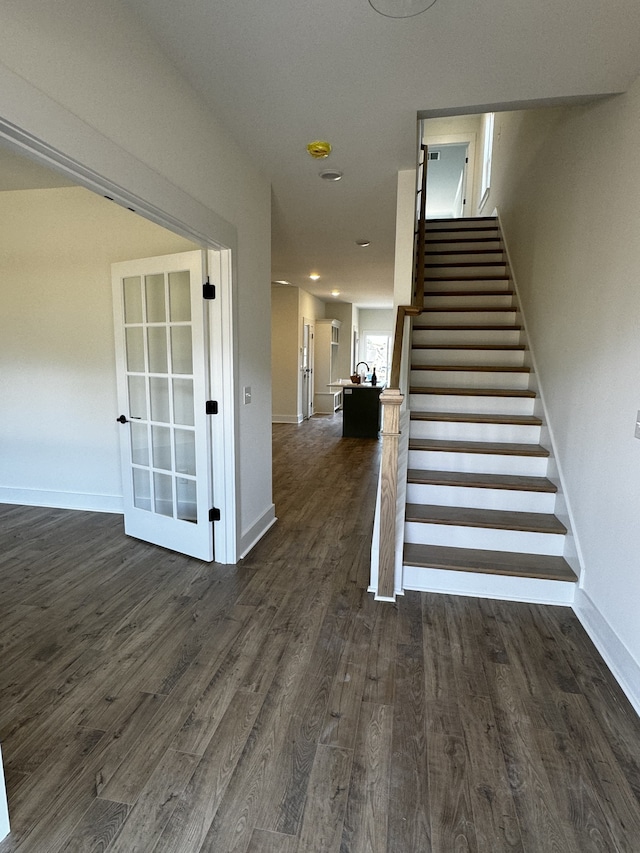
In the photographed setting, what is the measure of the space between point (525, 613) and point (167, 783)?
188 cm

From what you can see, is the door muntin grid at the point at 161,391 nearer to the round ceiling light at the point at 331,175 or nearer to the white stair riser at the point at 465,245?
the round ceiling light at the point at 331,175

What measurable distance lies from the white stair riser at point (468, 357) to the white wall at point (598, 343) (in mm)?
410

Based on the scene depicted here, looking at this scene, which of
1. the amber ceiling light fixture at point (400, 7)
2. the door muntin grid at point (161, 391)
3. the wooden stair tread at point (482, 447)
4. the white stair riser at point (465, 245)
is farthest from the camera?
the white stair riser at point (465, 245)

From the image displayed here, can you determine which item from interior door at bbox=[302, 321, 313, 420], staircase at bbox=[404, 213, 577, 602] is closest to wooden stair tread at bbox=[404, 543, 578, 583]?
staircase at bbox=[404, 213, 577, 602]

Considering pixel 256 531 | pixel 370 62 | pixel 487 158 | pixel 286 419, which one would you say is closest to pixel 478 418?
pixel 256 531

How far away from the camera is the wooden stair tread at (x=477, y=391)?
3427 mm

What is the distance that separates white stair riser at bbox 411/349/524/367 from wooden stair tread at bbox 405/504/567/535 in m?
1.50

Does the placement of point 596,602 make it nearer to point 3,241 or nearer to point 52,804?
point 52,804

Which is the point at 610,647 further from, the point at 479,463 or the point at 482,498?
the point at 479,463

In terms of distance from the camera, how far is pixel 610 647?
2.02 meters

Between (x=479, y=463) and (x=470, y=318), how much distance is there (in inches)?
67.1

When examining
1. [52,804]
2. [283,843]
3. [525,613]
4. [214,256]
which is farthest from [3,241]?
[525,613]

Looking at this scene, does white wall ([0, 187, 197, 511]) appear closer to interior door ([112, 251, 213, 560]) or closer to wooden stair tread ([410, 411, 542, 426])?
interior door ([112, 251, 213, 560])

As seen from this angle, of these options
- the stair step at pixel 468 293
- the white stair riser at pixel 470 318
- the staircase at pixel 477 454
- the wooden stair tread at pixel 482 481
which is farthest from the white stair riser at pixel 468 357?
the wooden stair tread at pixel 482 481
